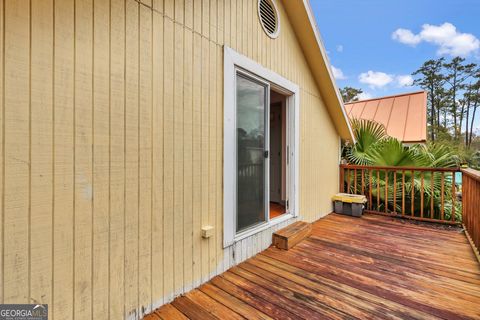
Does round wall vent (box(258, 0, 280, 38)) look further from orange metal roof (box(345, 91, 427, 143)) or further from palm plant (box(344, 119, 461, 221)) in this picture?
orange metal roof (box(345, 91, 427, 143))

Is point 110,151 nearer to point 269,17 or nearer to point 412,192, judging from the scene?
point 269,17

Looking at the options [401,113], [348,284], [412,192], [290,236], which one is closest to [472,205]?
[412,192]

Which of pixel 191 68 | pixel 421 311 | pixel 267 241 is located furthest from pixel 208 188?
pixel 421 311

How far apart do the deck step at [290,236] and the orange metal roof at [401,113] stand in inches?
211

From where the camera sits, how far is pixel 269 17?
294 centimetres

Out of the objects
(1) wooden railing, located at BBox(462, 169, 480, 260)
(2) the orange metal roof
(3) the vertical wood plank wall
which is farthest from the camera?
(2) the orange metal roof

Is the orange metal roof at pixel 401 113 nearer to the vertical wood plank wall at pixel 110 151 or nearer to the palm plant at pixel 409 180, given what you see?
the palm plant at pixel 409 180

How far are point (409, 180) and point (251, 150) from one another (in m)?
3.66

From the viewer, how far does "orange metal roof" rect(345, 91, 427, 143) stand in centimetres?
750

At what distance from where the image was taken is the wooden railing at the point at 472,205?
265cm

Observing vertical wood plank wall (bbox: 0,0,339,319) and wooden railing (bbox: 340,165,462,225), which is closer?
vertical wood plank wall (bbox: 0,0,339,319)

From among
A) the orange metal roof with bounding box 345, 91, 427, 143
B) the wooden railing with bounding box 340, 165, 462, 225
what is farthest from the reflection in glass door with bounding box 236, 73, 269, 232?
the orange metal roof with bounding box 345, 91, 427, 143

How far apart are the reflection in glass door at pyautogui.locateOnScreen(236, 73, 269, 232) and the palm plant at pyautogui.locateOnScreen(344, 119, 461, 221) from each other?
9.96ft

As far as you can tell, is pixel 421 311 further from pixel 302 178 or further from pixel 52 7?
pixel 52 7
